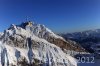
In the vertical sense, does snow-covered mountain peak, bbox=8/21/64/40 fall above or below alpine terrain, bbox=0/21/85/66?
above

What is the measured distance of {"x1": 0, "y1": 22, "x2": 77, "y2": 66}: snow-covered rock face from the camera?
3174 millimetres

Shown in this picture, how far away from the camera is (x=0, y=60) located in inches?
124

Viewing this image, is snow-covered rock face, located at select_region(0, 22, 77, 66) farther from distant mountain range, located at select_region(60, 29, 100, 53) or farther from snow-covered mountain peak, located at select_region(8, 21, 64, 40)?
distant mountain range, located at select_region(60, 29, 100, 53)

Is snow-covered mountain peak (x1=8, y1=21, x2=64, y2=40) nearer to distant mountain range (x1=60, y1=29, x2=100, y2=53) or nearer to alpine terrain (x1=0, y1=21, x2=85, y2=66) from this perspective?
alpine terrain (x1=0, y1=21, x2=85, y2=66)

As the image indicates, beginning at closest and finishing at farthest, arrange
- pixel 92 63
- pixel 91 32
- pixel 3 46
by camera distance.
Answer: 1. pixel 92 63
2. pixel 91 32
3. pixel 3 46

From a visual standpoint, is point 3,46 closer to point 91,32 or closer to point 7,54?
point 7,54

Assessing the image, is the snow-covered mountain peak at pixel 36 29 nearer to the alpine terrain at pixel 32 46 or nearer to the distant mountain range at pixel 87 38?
the alpine terrain at pixel 32 46

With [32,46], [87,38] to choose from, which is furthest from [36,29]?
[87,38]

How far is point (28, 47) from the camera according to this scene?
3.27 metres

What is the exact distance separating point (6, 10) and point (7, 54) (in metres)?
0.36

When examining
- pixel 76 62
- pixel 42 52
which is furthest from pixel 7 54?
pixel 76 62

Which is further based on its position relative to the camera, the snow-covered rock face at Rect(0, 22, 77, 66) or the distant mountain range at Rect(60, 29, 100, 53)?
the snow-covered rock face at Rect(0, 22, 77, 66)

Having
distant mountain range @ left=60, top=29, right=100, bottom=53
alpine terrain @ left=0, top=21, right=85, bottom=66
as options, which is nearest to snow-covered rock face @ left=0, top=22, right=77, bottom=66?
alpine terrain @ left=0, top=21, right=85, bottom=66

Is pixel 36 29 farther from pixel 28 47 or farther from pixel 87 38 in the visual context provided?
pixel 87 38
